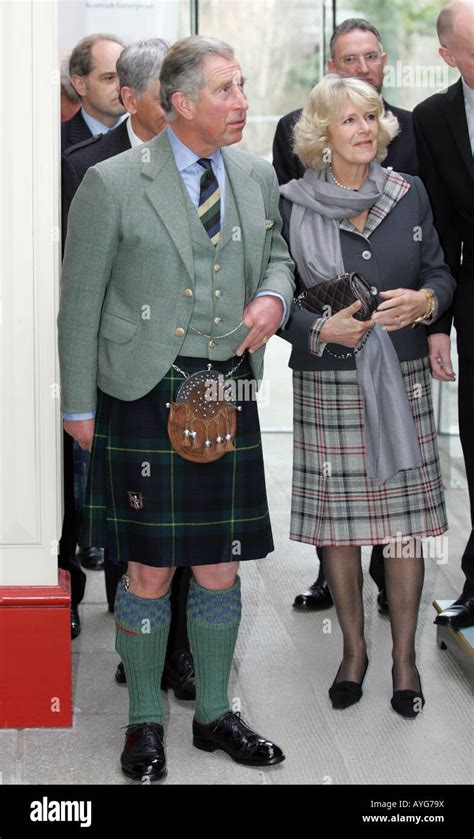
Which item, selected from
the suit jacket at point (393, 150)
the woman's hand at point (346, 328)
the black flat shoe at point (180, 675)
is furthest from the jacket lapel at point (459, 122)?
the black flat shoe at point (180, 675)

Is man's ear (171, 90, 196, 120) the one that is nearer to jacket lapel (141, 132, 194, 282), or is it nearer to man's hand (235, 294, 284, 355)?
jacket lapel (141, 132, 194, 282)

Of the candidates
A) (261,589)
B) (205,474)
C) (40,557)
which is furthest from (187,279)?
(261,589)

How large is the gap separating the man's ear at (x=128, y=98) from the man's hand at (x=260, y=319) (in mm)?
857

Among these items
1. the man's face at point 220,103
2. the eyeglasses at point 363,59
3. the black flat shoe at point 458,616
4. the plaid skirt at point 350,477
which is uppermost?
the eyeglasses at point 363,59

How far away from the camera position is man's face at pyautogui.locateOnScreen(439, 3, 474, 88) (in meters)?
3.36

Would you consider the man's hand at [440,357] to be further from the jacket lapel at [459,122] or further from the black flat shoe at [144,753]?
the black flat shoe at [144,753]

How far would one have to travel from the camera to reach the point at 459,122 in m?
3.55

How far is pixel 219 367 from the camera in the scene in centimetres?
281

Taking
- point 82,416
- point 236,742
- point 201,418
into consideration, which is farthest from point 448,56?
point 236,742

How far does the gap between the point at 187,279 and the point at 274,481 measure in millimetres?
3275

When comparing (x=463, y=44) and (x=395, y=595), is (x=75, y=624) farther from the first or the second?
(x=463, y=44)

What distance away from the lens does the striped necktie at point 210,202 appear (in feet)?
9.09

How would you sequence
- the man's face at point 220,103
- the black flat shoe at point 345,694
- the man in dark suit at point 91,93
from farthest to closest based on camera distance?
1. the man in dark suit at point 91,93
2. the black flat shoe at point 345,694
3. the man's face at point 220,103

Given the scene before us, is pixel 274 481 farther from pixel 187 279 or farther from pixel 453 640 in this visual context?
pixel 187 279
